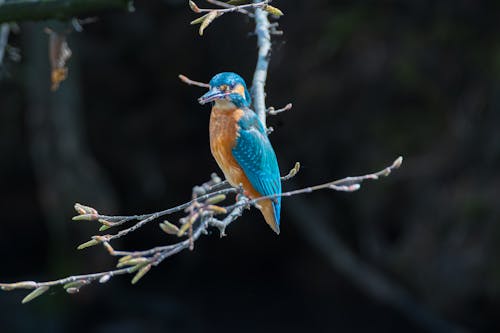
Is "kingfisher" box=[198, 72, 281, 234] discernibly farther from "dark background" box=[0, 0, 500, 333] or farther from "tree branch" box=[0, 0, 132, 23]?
"dark background" box=[0, 0, 500, 333]

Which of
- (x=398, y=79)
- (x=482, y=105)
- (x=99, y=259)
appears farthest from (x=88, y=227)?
(x=482, y=105)

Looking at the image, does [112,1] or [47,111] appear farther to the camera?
[47,111]

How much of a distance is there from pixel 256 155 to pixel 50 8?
A: 87cm

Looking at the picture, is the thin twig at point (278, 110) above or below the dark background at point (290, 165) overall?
above

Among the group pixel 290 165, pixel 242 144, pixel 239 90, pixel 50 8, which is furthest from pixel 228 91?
pixel 290 165

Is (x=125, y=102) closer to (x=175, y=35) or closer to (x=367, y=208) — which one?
(x=175, y=35)

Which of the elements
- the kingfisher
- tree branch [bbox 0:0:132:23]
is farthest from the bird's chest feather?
tree branch [bbox 0:0:132:23]

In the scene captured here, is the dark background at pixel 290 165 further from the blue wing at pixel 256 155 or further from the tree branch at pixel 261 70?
the blue wing at pixel 256 155

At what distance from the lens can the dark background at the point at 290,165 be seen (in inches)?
190

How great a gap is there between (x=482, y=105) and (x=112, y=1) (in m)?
2.96

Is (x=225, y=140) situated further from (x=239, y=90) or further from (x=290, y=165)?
(x=290, y=165)

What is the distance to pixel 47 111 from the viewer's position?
18.7 feet

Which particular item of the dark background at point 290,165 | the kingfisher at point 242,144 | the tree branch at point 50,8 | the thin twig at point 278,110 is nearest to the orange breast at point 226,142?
the kingfisher at point 242,144

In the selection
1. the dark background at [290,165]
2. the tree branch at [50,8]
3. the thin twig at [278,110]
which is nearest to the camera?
the thin twig at [278,110]
